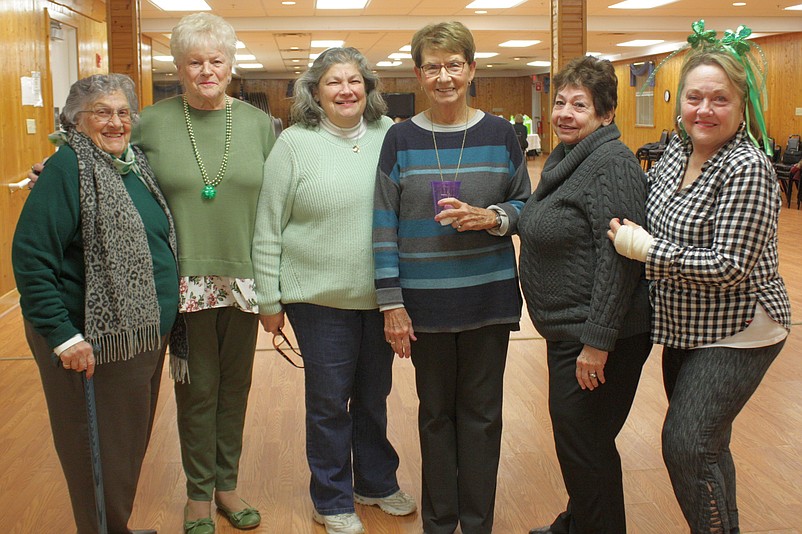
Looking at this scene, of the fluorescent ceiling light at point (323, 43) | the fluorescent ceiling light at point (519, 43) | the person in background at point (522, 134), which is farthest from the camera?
the fluorescent ceiling light at point (519, 43)

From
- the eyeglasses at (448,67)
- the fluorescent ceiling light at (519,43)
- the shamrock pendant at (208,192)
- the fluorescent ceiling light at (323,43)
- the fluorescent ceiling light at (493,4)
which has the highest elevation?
→ the fluorescent ceiling light at (519,43)

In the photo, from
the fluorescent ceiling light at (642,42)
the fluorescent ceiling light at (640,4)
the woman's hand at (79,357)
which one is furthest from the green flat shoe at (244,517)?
the fluorescent ceiling light at (642,42)

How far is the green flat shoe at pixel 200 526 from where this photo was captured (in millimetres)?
2707

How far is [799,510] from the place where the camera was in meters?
2.85

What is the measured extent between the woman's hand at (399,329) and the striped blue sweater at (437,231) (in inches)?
1.1

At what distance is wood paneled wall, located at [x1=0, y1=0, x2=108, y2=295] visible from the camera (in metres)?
6.46

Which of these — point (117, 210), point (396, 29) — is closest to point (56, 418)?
point (117, 210)

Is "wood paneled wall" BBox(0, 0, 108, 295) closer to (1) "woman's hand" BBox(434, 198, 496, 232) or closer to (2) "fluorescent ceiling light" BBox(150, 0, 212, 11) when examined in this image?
(2) "fluorescent ceiling light" BBox(150, 0, 212, 11)

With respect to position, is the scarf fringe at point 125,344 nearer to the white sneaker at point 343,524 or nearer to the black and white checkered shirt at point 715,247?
the white sneaker at point 343,524

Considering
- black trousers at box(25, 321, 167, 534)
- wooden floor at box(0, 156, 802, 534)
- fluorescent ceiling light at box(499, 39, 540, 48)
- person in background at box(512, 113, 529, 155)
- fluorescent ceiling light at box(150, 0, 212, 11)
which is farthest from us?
fluorescent ceiling light at box(499, 39, 540, 48)

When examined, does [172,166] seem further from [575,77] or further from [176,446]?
[176,446]

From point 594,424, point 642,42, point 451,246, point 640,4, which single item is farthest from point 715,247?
point 642,42

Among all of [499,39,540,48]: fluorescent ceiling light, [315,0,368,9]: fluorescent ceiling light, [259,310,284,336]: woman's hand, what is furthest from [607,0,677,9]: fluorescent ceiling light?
[259,310,284,336]: woman's hand

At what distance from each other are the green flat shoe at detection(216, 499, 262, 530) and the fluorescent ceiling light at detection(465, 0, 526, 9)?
1073 cm
